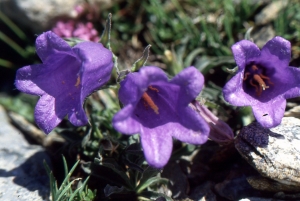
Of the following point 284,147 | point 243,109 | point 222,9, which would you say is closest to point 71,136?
point 243,109

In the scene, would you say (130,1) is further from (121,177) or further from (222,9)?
(121,177)

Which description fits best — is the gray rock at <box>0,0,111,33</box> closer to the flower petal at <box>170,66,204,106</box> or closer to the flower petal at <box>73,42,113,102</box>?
the flower petal at <box>73,42,113,102</box>

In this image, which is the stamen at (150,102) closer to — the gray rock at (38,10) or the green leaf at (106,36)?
the green leaf at (106,36)

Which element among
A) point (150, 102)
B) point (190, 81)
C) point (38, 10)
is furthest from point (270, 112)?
point (38, 10)

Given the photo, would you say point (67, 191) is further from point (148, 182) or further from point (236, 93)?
point (236, 93)

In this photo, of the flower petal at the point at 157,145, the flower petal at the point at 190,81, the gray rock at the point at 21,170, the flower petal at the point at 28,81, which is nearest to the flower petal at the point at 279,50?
the flower petal at the point at 190,81

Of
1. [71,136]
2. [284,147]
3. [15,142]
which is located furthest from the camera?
[15,142]
